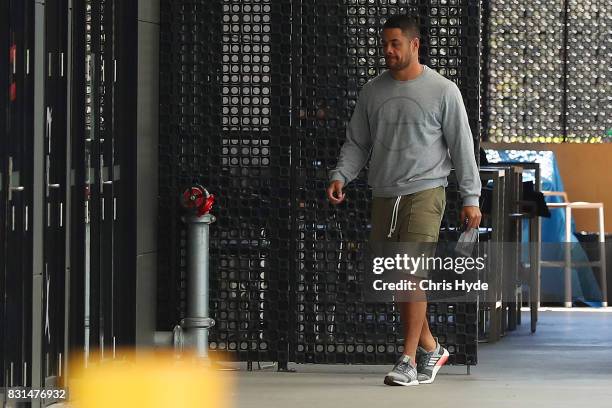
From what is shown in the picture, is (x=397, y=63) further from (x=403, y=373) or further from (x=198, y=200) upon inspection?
(x=403, y=373)

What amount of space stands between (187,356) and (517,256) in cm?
303

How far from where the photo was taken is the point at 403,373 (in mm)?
6285

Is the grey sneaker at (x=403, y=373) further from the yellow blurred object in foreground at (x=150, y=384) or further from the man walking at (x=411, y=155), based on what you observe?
the yellow blurred object in foreground at (x=150, y=384)

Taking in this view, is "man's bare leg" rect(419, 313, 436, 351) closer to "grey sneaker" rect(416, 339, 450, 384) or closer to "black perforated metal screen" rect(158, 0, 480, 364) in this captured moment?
"grey sneaker" rect(416, 339, 450, 384)

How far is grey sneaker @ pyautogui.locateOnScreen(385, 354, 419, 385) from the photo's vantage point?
6.28 meters

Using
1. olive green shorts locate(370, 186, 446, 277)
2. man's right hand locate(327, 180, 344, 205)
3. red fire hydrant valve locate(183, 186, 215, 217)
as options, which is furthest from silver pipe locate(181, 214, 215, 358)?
olive green shorts locate(370, 186, 446, 277)

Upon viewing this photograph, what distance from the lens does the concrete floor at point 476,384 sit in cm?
591

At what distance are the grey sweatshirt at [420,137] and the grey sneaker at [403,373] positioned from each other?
2.35 ft

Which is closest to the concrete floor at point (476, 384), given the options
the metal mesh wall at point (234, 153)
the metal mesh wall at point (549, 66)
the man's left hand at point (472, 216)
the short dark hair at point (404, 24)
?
the metal mesh wall at point (234, 153)

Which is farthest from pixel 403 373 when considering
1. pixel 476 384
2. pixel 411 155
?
pixel 411 155

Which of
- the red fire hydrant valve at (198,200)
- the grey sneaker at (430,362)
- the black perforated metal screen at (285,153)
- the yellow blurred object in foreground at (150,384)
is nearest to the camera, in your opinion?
the yellow blurred object in foreground at (150,384)

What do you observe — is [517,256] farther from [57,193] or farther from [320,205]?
[57,193]

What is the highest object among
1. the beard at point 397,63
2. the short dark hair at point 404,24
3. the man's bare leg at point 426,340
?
the short dark hair at point 404,24

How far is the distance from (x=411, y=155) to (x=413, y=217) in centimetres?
26
